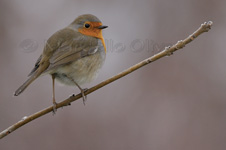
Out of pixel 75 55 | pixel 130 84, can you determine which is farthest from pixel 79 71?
pixel 130 84

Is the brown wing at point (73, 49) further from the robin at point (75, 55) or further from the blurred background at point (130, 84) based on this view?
the blurred background at point (130, 84)

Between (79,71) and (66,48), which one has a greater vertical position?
(66,48)

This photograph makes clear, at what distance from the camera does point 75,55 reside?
160 inches

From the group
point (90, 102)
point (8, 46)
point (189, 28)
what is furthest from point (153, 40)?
point (8, 46)

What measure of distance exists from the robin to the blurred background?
4.37 ft

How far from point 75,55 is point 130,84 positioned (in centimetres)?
215

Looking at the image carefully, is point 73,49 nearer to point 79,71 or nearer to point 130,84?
point 79,71

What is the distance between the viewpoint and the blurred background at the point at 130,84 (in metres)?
5.25

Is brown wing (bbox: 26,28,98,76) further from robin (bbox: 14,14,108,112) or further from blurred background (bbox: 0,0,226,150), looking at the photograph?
blurred background (bbox: 0,0,226,150)

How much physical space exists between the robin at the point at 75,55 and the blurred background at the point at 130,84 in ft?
4.37

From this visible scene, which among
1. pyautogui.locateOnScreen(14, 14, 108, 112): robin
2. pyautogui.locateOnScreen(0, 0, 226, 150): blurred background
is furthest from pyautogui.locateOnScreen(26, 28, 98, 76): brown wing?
pyautogui.locateOnScreen(0, 0, 226, 150): blurred background

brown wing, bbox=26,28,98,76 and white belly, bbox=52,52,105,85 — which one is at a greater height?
brown wing, bbox=26,28,98,76

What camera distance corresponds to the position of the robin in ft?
12.4

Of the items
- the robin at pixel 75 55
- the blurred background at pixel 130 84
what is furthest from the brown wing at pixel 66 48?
the blurred background at pixel 130 84
